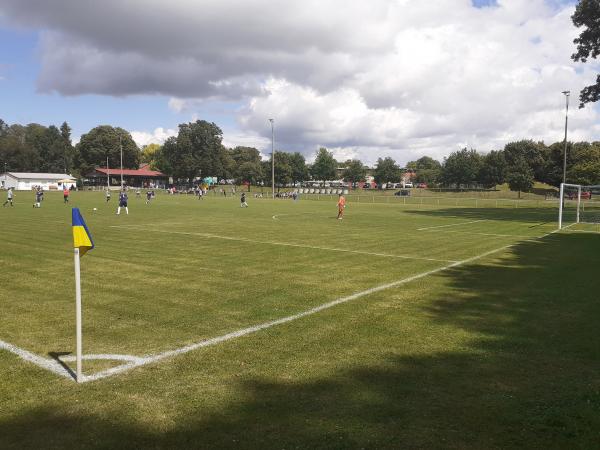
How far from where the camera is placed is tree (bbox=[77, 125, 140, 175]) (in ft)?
404

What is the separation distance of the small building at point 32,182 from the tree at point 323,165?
208ft

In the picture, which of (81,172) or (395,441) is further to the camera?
(81,172)

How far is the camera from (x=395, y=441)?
164 inches

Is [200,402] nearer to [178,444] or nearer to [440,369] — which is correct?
[178,444]

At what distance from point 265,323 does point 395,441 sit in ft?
12.9

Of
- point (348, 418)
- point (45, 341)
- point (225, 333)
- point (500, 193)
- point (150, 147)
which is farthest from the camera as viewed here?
point (150, 147)

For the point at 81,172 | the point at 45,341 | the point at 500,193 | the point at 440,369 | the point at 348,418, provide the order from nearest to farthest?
1. the point at 348,418
2. the point at 440,369
3. the point at 45,341
4. the point at 500,193
5. the point at 81,172

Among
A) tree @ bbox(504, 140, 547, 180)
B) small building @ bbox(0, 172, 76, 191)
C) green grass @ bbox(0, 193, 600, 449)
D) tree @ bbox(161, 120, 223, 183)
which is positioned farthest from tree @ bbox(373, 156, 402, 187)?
green grass @ bbox(0, 193, 600, 449)

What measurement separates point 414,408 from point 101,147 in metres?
132

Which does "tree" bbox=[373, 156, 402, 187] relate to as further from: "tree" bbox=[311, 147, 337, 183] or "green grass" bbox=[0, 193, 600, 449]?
"green grass" bbox=[0, 193, 600, 449]

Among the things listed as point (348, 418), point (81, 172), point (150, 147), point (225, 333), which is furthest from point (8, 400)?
point (150, 147)

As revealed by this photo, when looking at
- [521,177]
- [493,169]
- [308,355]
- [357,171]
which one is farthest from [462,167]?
[308,355]

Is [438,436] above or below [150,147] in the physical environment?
below

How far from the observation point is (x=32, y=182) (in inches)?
4156
